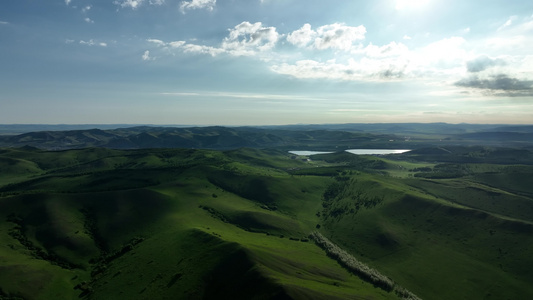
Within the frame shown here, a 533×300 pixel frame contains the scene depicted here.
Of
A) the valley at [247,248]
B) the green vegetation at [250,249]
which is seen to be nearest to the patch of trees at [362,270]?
the green vegetation at [250,249]

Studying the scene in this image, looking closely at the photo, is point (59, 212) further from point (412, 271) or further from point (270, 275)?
point (412, 271)

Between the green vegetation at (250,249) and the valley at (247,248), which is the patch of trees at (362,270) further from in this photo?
the valley at (247,248)

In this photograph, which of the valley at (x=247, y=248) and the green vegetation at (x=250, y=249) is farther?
the green vegetation at (x=250, y=249)

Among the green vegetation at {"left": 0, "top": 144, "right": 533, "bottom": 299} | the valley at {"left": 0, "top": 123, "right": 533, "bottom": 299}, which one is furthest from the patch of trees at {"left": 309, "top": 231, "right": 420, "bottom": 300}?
the valley at {"left": 0, "top": 123, "right": 533, "bottom": 299}

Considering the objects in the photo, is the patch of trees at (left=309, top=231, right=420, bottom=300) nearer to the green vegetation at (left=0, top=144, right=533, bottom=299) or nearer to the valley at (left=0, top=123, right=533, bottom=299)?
the green vegetation at (left=0, top=144, right=533, bottom=299)

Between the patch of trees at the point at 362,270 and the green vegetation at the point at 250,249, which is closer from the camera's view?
the green vegetation at the point at 250,249

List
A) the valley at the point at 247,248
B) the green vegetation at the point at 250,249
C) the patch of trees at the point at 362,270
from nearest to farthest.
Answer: the valley at the point at 247,248 → the green vegetation at the point at 250,249 → the patch of trees at the point at 362,270

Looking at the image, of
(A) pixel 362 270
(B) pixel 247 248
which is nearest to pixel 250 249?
(B) pixel 247 248

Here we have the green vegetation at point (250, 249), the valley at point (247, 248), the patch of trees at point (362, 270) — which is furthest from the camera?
the patch of trees at point (362, 270)

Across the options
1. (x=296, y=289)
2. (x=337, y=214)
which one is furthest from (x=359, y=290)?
(x=337, y=214)
